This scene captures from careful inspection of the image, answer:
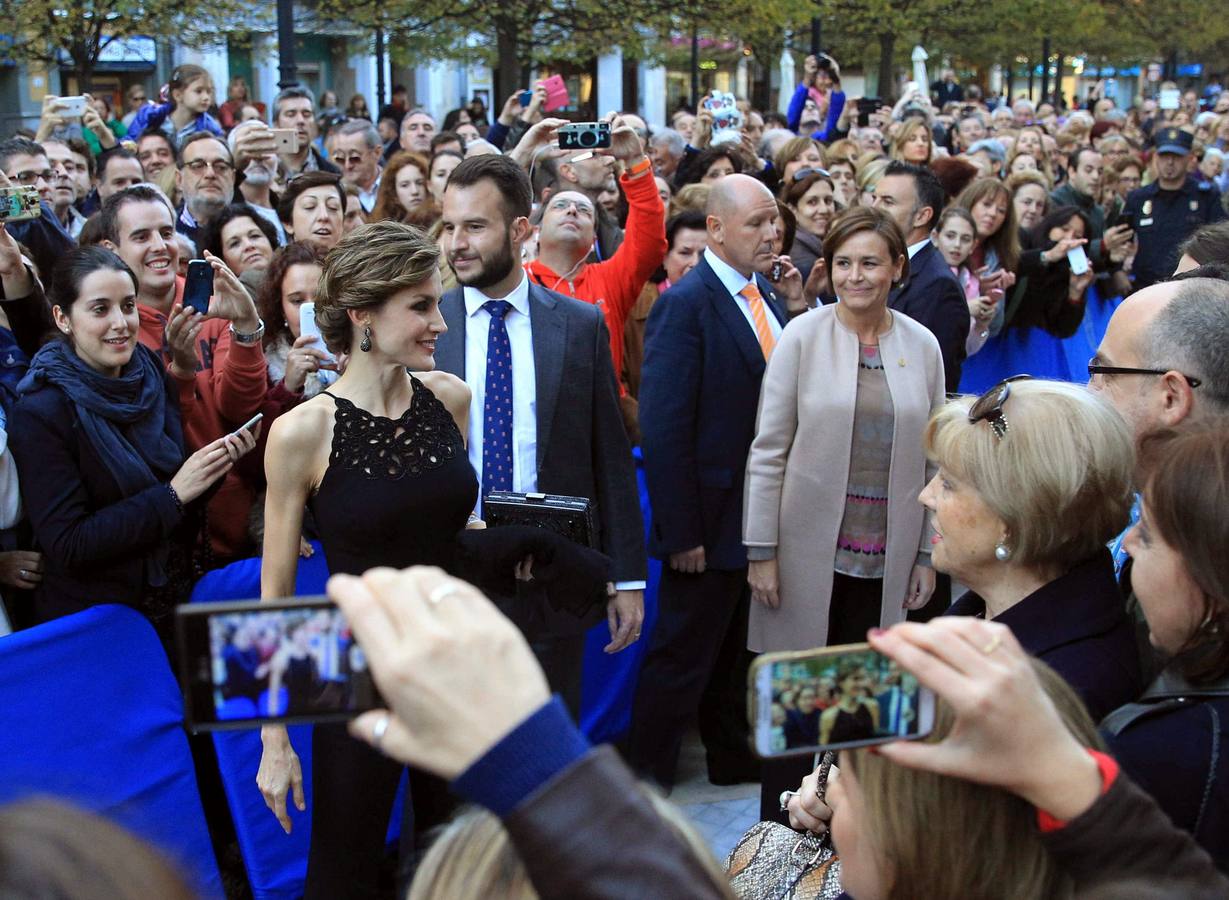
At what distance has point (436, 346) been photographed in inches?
157

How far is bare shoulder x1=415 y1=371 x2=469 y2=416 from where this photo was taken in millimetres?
3504

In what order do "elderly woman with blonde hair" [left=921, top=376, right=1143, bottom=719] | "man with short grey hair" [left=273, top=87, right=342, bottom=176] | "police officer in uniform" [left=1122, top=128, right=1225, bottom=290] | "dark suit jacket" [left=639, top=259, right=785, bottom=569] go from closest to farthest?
"elderly woman with blonde hair" [left=921, top=376, right=1143, bottom=719] < "dark suit jacket" [left=639, top=259, right=785, bottom=569] < "man with short grey hair" [left=273, top=87, right=342, bottom=176] < "police officer in uniform" [left=1122, top=128, right=1225, bottom=290]

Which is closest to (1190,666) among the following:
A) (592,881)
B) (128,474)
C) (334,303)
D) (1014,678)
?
(1014,678)

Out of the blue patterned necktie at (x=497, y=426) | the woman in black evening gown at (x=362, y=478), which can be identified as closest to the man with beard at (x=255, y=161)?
the blue patterned necktie at (x=497, y=426)

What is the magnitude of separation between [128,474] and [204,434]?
2.32ft

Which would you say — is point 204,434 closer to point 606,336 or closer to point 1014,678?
point 606,336

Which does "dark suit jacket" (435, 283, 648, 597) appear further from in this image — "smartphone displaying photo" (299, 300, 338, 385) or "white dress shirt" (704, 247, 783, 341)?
"white dress shirt" (704, 247, 783, 341)

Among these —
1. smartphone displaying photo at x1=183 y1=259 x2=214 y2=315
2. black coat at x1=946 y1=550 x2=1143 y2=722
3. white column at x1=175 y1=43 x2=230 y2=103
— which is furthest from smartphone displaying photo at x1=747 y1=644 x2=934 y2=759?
white column at x1=175 y1=43 x2=230 y2=103

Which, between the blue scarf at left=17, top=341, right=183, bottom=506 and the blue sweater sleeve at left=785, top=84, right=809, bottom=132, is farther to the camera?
the blue sweater sleeve at left=785, top=84, right=809, bottom=132

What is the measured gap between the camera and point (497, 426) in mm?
3887

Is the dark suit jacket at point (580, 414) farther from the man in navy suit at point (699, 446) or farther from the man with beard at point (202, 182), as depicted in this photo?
the man with beard at point (202, 182)

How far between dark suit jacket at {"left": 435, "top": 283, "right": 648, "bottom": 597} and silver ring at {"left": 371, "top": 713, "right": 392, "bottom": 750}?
263cm

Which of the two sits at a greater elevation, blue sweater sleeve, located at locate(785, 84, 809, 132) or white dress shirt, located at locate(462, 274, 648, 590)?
blue sweater sleeve, located at locate(785, 84, 809, 132)

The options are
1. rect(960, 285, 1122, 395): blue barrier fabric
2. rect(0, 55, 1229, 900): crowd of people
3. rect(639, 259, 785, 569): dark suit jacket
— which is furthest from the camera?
rect(960, 285, 1122, 395): blue barrier fabric
